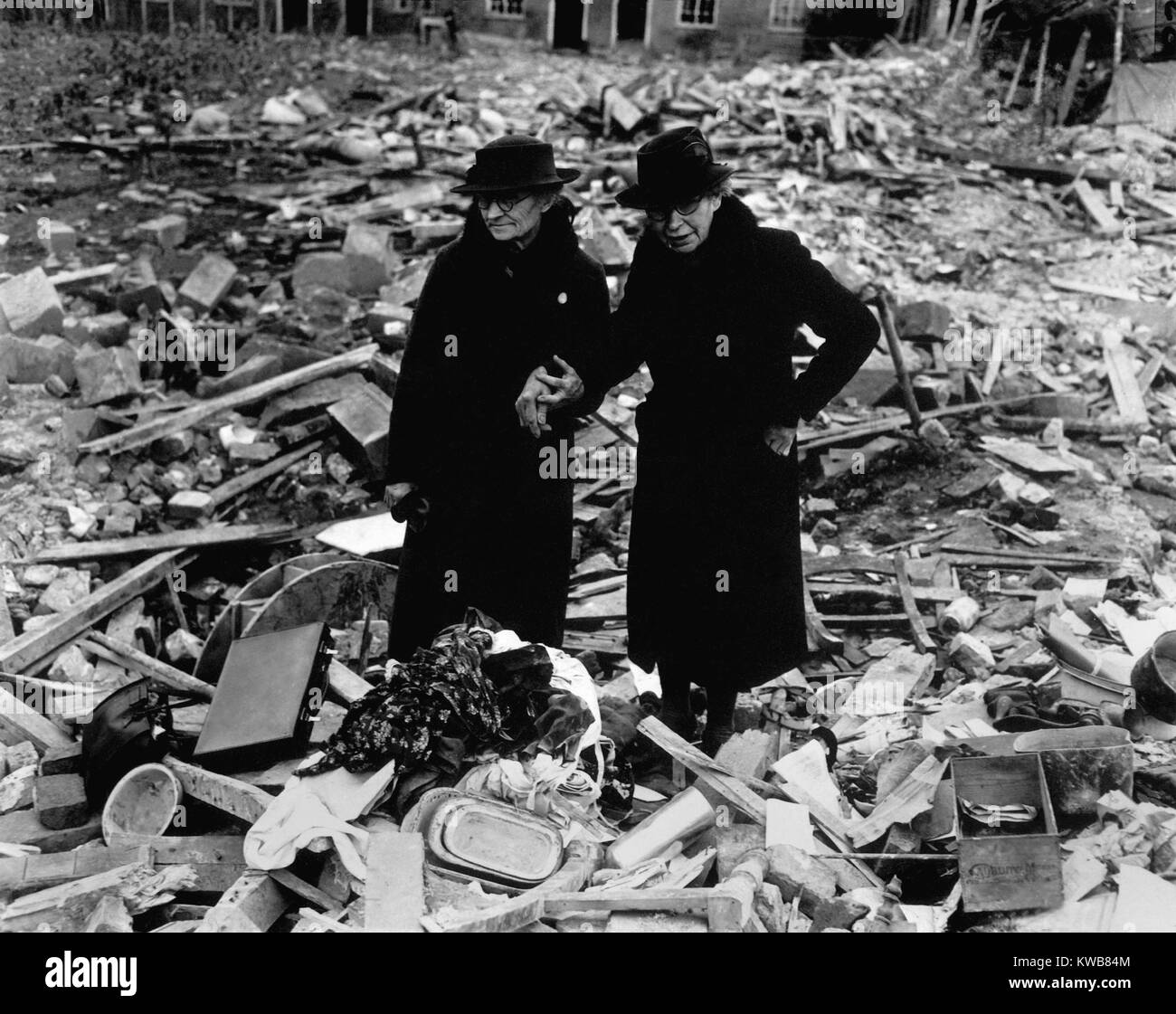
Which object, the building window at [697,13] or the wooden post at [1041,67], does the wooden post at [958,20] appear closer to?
the wooden post at [1041,67]

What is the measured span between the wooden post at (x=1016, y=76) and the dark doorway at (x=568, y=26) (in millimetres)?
7560

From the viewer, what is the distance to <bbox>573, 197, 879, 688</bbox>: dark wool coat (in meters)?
4.09

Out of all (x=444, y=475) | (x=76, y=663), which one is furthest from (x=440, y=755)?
(x=76, y=663)

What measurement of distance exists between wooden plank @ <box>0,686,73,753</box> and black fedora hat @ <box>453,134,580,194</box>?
2.94m

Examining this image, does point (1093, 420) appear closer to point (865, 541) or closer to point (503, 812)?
point (865, 541)

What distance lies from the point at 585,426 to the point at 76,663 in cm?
369

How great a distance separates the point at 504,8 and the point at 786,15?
4973mm

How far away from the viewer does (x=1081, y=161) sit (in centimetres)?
1395

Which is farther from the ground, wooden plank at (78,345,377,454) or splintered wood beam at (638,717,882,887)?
wooden plank at (78,345,377,454)

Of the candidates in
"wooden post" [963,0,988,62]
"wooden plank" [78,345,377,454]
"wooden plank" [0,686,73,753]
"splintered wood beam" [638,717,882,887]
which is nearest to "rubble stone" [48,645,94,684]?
"wooden plank" [0,686,73,753]

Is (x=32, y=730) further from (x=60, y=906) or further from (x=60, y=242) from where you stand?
(x=60, y=242)

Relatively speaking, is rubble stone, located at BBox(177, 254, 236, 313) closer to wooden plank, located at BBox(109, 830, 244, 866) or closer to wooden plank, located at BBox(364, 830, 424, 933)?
wooden plank, located at BBox(109, 830, 244, 866)

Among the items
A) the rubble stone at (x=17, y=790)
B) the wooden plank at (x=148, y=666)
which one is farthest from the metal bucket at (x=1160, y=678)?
the rubble stone at (x=17, y=790)

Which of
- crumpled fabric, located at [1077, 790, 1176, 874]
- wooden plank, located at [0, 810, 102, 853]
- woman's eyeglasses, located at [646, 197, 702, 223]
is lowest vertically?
wooden plank, located at [0, 810, 102, 853]
